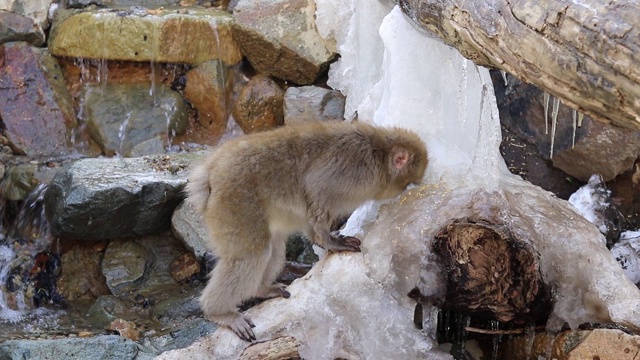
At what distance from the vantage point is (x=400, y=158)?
3.80m

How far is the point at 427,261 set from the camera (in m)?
3.63

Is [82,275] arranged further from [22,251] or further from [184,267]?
[184,267]

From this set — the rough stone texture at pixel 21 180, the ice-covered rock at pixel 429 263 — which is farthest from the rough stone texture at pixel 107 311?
the ice-covered rock at pixel 429 263

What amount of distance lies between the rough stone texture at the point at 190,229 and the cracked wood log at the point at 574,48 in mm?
2983

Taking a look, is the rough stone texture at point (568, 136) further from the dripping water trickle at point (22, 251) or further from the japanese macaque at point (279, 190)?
the dripping water trickle at point (22, 251)

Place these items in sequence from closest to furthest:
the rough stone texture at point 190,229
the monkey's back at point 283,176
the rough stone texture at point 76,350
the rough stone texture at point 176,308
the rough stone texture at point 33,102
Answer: the monkey's back at point 283,176 → the rough stone texture at point 76,350 → the rough stone texture at point 176,308 → the rough stone texture at point 190,229 → the rough stone texture at point 33,102

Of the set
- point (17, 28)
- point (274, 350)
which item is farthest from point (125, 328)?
point (17, 28)

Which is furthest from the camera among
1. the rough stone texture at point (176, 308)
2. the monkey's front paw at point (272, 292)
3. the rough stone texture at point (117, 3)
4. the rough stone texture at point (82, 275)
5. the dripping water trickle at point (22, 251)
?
the rough stone texture at point (117, 3)

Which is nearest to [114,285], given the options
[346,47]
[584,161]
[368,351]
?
[346,47]

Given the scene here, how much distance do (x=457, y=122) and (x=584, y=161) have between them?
1844 mm

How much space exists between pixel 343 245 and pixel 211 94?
3645 millimetres

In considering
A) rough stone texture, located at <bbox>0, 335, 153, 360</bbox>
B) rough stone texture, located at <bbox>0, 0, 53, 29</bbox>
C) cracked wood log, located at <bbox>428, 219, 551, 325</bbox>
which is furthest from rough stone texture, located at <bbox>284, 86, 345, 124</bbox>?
cracked wood log, located at <bbox>428, 219, 551, 325</bbox>

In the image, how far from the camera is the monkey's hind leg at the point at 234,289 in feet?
11.9

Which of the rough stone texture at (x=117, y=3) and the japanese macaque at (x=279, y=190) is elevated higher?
the japanese macaque at (x=279, y=190)
